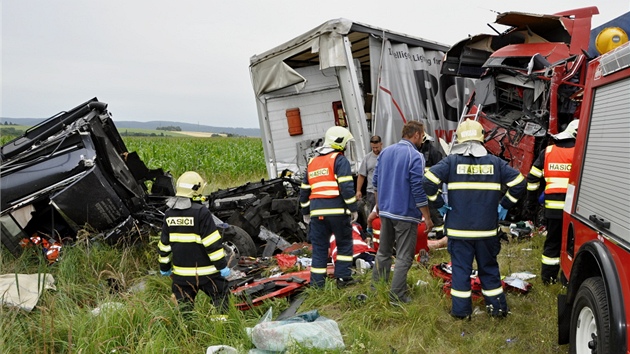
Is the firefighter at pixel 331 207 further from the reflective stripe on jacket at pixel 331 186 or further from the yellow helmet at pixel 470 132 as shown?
the yellow helmet at pixel 470 132

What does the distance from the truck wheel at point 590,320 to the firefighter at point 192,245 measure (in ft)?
7.93

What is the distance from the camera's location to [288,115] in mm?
8992

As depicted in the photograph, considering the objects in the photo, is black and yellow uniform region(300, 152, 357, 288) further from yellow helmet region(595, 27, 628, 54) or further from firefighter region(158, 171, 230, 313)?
yellow helmet region(595, 27, 628, 54)

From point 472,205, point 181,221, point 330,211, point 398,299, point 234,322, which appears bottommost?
point 398,299

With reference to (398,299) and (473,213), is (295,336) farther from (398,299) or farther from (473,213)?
(473,213)

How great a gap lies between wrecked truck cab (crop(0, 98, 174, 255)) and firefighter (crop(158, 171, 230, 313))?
1553 millimetres

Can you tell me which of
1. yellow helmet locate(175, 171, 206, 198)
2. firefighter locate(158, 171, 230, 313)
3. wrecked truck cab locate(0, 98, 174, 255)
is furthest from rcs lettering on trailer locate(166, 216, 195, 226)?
wrecked truck cab locate(0, 98, 174, 255)

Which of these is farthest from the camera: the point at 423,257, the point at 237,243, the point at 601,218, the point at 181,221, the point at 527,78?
the point at 527,78

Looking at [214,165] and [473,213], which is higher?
[473,213]

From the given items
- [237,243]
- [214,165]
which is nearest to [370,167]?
[237,243]

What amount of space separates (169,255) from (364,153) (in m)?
3.91

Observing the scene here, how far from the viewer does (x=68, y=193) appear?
5160mm

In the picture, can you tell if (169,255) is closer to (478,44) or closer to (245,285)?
(245,285)

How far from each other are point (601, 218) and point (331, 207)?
8.79ft
